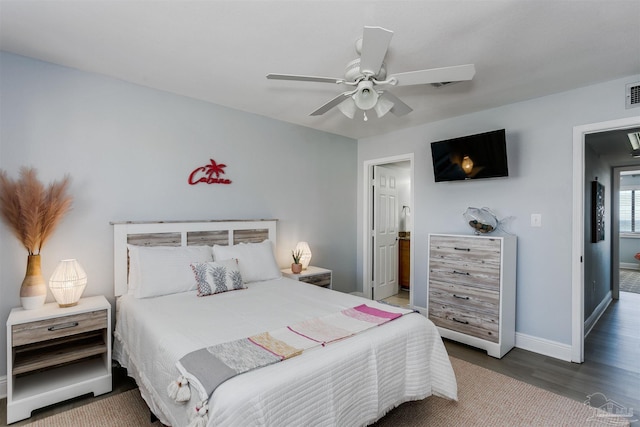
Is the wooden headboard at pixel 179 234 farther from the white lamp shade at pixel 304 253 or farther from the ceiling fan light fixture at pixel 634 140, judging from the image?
the ceiling fan light fixture at pixel 634 140

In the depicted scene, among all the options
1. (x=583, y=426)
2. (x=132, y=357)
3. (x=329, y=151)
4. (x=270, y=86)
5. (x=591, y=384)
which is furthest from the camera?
(x=329, y=151)

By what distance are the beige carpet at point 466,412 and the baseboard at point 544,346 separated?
782mm

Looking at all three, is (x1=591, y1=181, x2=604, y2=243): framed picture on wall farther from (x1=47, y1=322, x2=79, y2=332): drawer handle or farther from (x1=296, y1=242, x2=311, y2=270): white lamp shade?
(x1=47, y1=322, x2=79, y2=332): drawer handle

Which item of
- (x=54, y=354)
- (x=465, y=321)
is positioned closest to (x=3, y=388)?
(x=54, y=354)

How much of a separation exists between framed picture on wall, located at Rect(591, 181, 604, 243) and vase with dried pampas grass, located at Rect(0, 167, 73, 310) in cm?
564

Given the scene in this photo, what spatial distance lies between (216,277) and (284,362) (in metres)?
1.44

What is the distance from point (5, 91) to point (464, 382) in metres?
4.18

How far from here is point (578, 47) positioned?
2193mm

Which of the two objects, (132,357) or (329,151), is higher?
(329,151)

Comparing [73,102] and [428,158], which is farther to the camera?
[428,158]

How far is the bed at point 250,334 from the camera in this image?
1371 mm

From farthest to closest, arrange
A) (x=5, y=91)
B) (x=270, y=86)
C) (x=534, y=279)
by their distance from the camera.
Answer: (x=534, y=279) < (x=270, y=86) < (x=5, y=91)

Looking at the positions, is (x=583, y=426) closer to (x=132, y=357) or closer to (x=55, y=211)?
(x=132, y=357)

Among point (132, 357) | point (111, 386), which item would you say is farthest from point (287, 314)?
point (111, 386)
